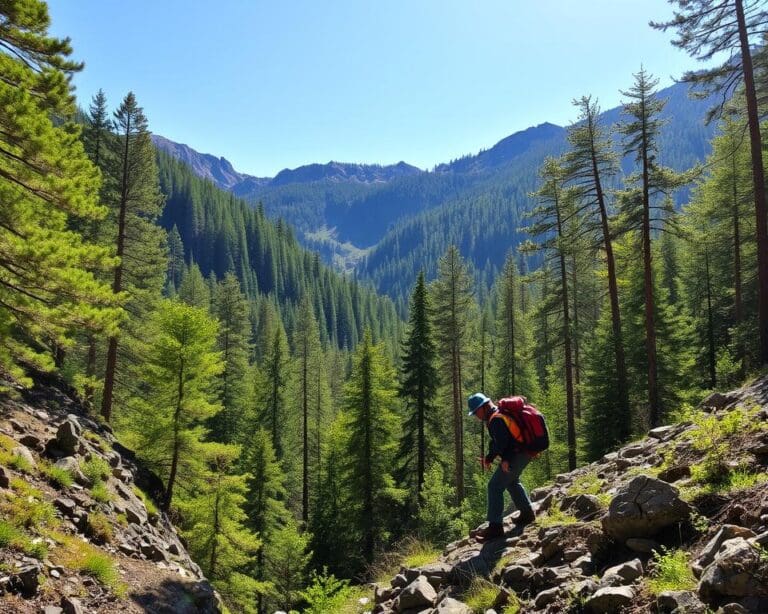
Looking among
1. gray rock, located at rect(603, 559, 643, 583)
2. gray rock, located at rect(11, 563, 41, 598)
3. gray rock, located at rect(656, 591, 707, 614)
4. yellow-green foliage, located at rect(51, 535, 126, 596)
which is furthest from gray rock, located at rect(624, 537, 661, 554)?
yellow-green foliage, located at rect(51, 535, 126, 596)

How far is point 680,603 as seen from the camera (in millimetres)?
3730

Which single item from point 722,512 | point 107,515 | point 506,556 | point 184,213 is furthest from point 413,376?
point 184,213

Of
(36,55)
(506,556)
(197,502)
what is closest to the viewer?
(506,556)

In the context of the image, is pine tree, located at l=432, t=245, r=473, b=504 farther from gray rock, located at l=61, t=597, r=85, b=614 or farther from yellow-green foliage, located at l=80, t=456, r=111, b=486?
gray rock, located at l=61, t=597, r=85, b=614

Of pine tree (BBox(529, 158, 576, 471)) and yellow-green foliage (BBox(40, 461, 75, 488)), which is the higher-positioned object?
pine tree (BBox(529, 158, 576, 471))

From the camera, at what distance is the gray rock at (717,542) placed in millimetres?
Answer: 4043

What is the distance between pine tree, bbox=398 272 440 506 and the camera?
26.0 meters

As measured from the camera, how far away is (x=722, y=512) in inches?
189

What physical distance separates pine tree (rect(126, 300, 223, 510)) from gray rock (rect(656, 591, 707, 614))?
50.5ft

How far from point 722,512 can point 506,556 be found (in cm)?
289

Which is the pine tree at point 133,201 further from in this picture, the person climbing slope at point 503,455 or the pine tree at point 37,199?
the person climbing slope at point 503,455

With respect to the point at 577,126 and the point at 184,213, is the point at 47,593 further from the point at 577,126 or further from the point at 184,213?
the point at 184,213

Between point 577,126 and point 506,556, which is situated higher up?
point 577,126

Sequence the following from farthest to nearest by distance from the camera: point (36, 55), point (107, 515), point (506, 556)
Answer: point (107, 515), point (36, 55), point (506, 556)
